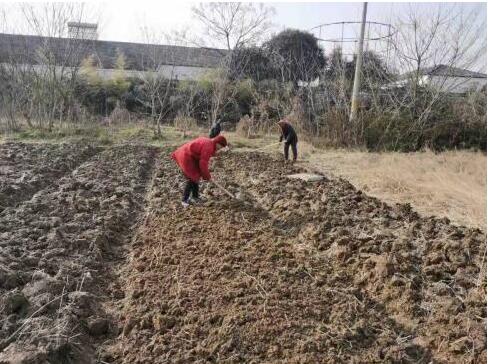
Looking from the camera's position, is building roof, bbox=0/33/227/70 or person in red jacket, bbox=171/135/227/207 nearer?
person in red jacket, bbox=171/135/227/207

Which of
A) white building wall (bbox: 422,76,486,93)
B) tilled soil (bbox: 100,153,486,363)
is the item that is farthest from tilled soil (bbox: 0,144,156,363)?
white building wall (bbox: 422,76,486,93)

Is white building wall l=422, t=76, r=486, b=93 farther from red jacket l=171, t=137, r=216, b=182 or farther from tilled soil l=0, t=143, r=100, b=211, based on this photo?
red jacket l=171, t=137, r=216, b=182

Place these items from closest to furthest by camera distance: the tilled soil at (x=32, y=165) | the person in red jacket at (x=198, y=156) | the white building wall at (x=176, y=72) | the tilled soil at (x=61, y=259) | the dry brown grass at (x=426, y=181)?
the tilled soil at (x=61, y=259) < the person in red jacket at (x=198, y=156) < the dry brown grass at (x=426, y=181) < the tilled soil at (x=32, y=165) < the white building wall at (x=176, y=72)

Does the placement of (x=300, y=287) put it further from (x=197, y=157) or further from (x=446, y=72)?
(x=446, y=72)

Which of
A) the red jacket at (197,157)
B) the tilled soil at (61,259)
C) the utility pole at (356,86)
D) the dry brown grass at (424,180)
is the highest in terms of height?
the utility pole at (356,86)

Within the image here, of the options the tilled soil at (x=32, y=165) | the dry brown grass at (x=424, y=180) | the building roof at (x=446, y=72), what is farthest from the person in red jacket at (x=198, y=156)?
the building roof at (x=446, y=72)

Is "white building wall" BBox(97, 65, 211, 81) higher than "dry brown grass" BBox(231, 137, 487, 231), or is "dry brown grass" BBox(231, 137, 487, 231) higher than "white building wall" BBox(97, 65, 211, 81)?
"white building wall" BBox(97, 65, 211, 81)

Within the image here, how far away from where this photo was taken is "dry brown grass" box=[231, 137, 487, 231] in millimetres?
7133

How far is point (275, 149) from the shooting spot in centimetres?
1480

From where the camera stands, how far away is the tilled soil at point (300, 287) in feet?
11.1

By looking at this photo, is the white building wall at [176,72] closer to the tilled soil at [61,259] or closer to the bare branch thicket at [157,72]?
the bare branch thicket at [157,72]

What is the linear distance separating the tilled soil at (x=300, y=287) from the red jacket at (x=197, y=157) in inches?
21.9

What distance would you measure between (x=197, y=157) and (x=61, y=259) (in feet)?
8.10

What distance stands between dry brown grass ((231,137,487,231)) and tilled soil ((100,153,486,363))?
2.98 feet
